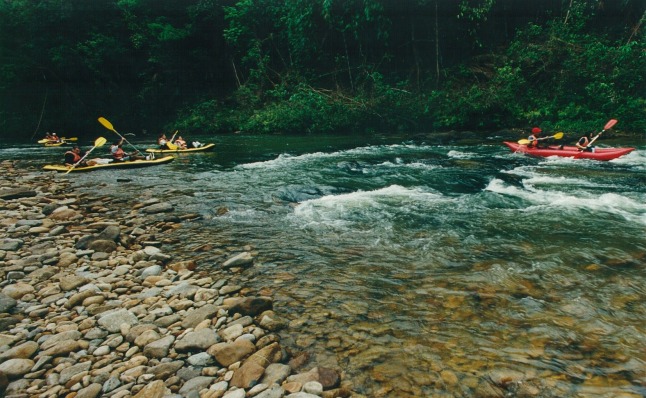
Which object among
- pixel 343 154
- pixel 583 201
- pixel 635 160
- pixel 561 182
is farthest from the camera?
pixel 343 154

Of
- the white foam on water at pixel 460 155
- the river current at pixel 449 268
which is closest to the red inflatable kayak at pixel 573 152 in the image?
the river current at pixel 449 268

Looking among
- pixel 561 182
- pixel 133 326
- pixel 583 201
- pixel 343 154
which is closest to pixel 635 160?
pixel 561 182

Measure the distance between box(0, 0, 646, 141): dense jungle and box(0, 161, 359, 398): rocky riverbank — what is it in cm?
1576

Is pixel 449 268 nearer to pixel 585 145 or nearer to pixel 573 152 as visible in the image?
pixel 573 152

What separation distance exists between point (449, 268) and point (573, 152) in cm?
865

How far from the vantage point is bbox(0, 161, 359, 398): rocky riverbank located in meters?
2.28

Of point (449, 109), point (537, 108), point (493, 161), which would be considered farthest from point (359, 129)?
point (493, 161)

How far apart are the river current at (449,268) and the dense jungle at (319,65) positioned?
9.22 meters

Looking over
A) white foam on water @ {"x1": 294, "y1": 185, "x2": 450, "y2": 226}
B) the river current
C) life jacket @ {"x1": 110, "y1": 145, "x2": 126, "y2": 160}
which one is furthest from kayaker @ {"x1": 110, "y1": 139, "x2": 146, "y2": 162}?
white foam on water @ {"x1": 294, "y1": 185, "x2": 450, "y2": 226}

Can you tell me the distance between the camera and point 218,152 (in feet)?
45.5

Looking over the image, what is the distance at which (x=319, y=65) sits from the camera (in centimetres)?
2239

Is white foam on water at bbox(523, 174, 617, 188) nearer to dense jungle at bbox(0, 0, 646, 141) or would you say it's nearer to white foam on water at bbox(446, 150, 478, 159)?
white foam on water at bbox(446, 150, 478, 159)

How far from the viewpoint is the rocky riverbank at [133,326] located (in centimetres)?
228

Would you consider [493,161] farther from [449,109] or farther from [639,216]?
[449,109]
